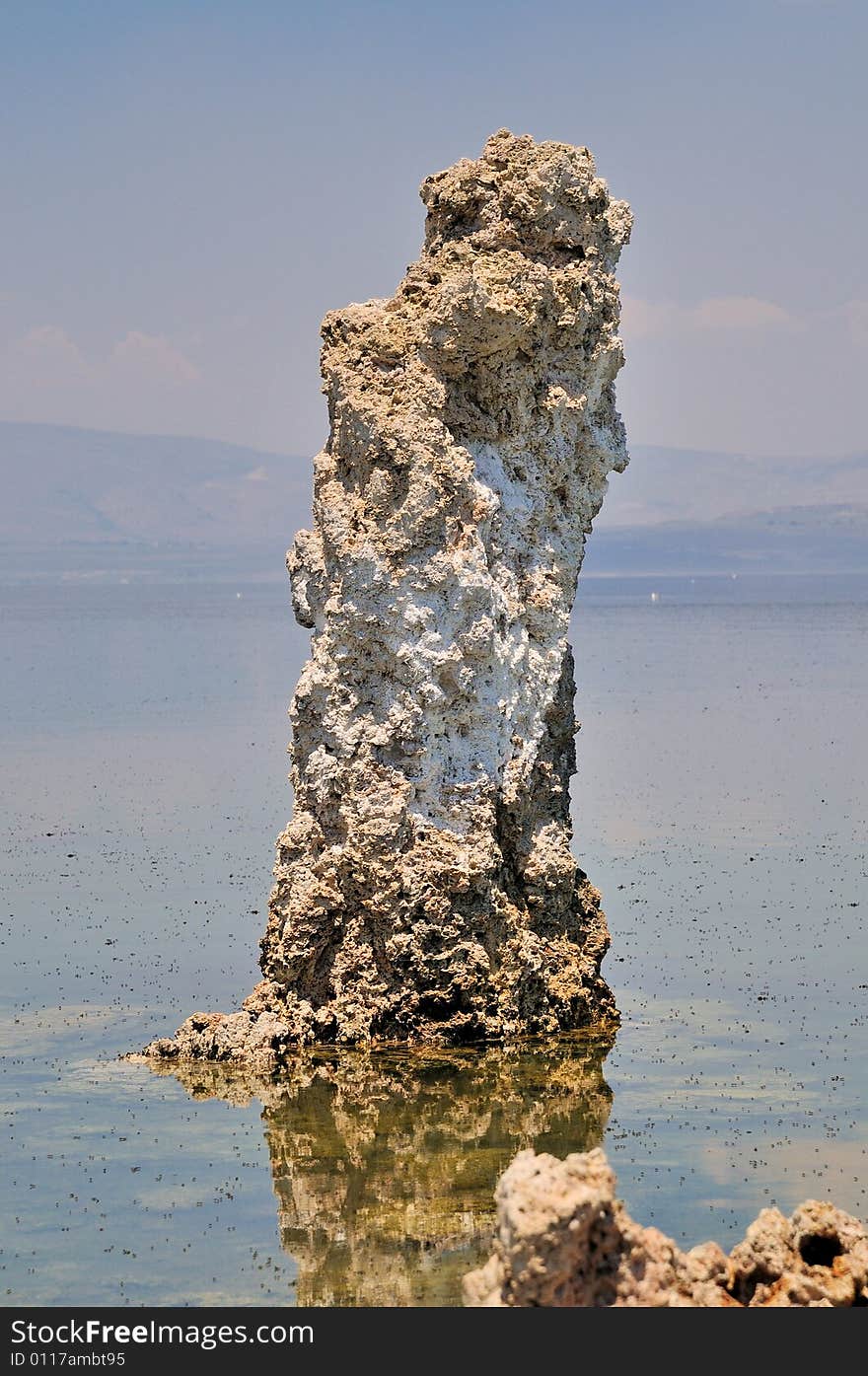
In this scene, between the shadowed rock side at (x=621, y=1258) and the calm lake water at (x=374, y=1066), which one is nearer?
the shadowed rock side at (x=621, y=1258)

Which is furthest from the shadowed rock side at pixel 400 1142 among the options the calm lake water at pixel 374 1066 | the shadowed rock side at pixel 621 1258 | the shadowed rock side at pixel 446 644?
the shadowed rock side at pixel 621 1258

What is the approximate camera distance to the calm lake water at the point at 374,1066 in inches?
828

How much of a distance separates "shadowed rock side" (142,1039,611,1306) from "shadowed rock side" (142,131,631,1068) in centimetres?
84

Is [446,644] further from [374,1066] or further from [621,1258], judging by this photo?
[621,1258]

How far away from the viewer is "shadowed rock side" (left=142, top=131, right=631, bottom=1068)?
2694cm

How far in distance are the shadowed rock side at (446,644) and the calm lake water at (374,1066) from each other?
3.82ft

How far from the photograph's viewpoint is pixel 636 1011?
30.0 m

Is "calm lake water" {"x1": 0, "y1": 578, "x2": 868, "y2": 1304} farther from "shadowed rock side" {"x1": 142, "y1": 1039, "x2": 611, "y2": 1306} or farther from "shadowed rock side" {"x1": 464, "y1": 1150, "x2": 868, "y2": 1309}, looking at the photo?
"shadowed rock side" {"x1": 464, "y1": 1150, "x2": 868, "y2": 1309}

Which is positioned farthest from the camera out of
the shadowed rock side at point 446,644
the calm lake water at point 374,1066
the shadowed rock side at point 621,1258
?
the shadowed rock side at point 446,644

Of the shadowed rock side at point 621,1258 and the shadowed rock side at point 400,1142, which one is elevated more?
the shadowed rock side at point 621,1258

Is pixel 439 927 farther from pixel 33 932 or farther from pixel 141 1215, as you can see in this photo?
pixel 33 932

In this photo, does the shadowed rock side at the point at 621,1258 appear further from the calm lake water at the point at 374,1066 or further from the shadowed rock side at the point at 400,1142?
the calm lake water at the point at 374,1066
